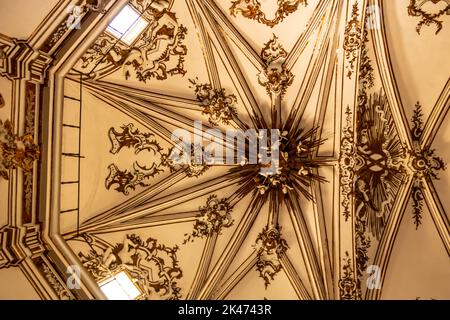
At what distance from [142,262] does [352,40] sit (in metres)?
6.05

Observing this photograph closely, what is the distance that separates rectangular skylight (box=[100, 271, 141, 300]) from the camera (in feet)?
23.5

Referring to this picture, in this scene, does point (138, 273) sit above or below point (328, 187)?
below

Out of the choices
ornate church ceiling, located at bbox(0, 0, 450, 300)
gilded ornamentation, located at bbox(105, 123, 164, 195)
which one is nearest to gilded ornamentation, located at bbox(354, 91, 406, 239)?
ornate church ceiling, located at bbox(0, 0, 450, 300)

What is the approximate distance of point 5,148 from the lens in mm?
5980

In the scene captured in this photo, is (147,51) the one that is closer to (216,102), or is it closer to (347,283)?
(216,102)

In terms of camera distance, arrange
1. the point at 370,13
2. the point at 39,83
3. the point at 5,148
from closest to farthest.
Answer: the point at 5,148
the point at 39,83
the point at 370,13

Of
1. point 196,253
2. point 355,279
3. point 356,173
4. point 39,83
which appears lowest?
point 355,279

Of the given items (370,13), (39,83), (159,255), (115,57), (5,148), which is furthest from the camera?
(159,255)

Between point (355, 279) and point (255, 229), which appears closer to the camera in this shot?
point (355, 279)

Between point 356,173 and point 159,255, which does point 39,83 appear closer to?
point 159,255

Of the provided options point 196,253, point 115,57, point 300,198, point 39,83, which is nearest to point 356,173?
point 300,198

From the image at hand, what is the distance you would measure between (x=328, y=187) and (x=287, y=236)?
1390mm

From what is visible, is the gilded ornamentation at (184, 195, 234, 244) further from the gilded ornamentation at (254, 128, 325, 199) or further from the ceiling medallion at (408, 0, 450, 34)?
the ceiling medallion at (408, 0, 450, 34)

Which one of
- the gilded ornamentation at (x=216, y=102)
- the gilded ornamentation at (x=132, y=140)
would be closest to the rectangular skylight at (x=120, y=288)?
the gilded ornamentation at (x=132, y=140)
